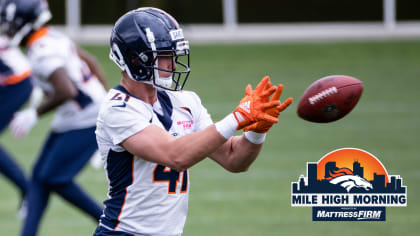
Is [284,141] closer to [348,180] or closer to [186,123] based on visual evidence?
[348,180]

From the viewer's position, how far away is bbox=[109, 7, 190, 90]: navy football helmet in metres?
3.26

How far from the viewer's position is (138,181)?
3307mm

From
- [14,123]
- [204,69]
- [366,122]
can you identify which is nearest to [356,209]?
[14,123]

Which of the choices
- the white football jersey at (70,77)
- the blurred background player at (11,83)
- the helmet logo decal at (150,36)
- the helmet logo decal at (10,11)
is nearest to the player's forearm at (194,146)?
the helmet logo decal at (150,36)

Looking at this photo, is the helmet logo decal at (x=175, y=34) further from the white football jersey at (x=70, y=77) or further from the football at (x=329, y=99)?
the white football jersey at (x=70, y=77)

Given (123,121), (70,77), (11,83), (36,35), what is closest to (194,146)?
(123,121)

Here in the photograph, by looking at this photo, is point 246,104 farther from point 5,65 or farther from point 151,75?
point 5,65

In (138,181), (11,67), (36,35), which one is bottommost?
(11,67)

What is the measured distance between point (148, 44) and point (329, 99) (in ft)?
2.92

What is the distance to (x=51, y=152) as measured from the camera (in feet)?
17.7

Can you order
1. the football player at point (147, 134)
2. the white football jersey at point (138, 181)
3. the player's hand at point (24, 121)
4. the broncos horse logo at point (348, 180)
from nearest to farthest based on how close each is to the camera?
the football player at point (147, 134) → the white football jersey at point (138, 181) → the broncos horse logo at point (348, 180) → the player's hand at point (24, 121)

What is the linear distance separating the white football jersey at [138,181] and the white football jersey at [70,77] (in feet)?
7.26

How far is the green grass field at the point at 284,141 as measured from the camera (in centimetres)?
625

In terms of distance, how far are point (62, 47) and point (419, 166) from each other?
4176 millimetres
